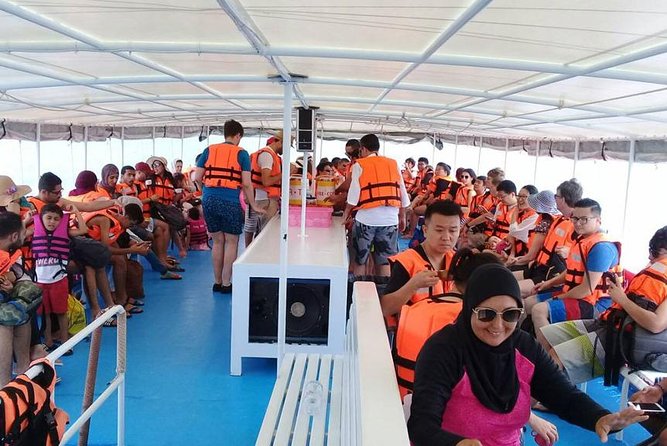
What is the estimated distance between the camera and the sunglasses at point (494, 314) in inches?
62.3

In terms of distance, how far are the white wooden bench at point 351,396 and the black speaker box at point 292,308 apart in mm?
689

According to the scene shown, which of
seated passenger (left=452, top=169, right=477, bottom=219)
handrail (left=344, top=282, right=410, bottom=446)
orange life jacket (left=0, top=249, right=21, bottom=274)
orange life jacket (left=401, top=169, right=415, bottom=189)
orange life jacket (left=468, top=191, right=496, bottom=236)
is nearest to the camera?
handrail (left=344, top=282, right=410, bottom=446)

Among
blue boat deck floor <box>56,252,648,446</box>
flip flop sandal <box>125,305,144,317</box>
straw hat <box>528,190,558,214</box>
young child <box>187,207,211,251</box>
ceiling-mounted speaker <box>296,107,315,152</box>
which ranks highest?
ceiling-mounted speaker <box>296,107,315,152</box>

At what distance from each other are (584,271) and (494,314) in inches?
94.1

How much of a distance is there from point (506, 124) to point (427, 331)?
549cm

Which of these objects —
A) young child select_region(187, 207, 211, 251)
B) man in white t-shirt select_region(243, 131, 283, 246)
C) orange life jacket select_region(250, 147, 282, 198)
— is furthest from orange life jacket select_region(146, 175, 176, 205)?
orange life jacket select_region(250, 147, 282, 198)

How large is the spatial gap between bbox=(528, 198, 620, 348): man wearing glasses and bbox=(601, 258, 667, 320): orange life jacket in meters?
0.49

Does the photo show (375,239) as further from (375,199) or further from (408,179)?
(408,179)

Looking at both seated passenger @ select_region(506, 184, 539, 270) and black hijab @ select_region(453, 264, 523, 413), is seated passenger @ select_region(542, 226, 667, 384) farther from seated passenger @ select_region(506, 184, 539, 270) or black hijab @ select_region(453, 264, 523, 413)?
seated passenger @ select_region(506, 184, 539, 270)

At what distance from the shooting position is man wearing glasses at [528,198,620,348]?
3.52 m

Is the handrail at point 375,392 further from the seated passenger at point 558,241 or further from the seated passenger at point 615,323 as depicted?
the seated passenger at point 558,241

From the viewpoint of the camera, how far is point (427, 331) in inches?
74.7

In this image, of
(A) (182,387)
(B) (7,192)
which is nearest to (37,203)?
(B) (7,192)

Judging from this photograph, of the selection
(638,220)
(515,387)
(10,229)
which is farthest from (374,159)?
(638,220)
